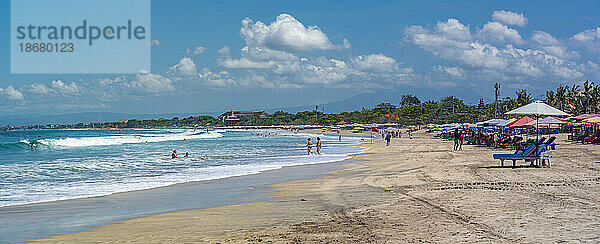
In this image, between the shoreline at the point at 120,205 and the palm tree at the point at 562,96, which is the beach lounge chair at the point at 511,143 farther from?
the palm tree at the point at 562,96

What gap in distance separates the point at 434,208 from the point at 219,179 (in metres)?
8.68

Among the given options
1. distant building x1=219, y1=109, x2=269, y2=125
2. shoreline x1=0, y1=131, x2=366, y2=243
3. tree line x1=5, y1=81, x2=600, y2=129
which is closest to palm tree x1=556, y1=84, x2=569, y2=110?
tree line x1=5, y1=81, x2=600, y2=129

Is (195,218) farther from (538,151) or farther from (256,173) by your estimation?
(538,151)

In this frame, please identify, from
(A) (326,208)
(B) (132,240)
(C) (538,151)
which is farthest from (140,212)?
(C) (538,151)

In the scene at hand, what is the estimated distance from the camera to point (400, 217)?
7.23 metres

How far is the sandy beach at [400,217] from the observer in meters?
6.07

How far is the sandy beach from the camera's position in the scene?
6.07 meters

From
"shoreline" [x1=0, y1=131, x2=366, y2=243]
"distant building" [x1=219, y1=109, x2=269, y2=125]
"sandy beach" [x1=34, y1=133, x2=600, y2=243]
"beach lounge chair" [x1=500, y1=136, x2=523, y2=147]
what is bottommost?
"shoreline" [x1=0, y1=131, x2=366, y2=243]

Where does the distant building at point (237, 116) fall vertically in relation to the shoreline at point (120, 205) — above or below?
above

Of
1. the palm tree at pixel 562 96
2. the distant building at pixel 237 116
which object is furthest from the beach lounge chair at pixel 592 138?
the distant building at pixel 237 116

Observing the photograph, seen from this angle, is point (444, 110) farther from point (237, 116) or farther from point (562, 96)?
point (237, 116)

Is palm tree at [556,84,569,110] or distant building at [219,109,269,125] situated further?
distant building at [219,109,269,125]

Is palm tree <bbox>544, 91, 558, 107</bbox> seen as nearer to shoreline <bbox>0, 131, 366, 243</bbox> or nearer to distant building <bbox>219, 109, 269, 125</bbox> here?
shoreline <bbox>0, 131, 366, 243</bbox>

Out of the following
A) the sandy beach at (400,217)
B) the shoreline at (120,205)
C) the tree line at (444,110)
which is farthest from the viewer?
the tree line at (444,110)
